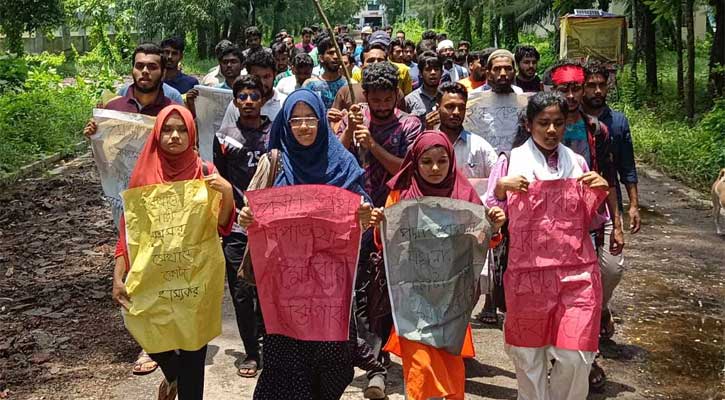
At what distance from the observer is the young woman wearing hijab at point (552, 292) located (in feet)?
13.7

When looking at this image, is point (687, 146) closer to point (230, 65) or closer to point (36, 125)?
point (230, 65)

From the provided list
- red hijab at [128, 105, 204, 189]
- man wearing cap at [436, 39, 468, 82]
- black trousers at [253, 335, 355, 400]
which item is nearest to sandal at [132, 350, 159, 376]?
black trousers at [253, 335, 355, 400]

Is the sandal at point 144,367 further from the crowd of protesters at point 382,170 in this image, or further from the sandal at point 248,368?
the sandal at point 248,368

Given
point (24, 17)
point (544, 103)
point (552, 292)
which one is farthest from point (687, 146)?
point (24, 17)

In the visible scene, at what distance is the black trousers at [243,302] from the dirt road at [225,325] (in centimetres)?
24

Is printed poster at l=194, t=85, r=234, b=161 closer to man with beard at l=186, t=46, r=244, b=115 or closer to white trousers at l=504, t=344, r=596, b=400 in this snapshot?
man with beard at l=186, t=46, r=244, b=115

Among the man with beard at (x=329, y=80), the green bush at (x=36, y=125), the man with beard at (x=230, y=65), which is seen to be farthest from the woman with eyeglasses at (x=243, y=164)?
the green bush at (x=36, y=125)

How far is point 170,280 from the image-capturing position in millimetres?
3998

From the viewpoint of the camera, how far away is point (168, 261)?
3.99m

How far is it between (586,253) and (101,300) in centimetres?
427

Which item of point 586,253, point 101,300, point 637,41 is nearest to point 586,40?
point 637,41

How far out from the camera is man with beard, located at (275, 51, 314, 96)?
26.9 ft

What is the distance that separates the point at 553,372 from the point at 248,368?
1.94 meters

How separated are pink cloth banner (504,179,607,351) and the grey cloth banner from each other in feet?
0.83
